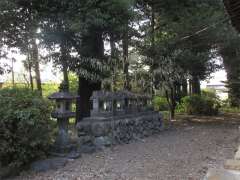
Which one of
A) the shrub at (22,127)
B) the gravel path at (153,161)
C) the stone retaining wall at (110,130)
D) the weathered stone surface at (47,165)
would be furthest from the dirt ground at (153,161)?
the shrub at (22,127)

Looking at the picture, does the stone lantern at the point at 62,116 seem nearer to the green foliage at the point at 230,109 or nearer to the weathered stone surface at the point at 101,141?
the weathered stone surface at the point at 101,141

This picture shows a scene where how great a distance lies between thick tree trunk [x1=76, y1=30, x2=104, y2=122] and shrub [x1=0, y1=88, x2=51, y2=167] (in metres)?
3.83

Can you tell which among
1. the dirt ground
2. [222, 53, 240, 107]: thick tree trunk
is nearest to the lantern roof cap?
the dirt ground

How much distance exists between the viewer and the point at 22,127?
4.93 meters

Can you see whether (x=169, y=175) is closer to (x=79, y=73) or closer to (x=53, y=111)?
(x=53, y=111)

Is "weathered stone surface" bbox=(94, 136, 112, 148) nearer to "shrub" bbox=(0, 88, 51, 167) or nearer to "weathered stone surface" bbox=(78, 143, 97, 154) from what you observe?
"weathered stone surface" bbox=(78, 143, 97, 154)

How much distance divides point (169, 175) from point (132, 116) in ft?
12.0

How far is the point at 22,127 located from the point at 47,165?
84 cm

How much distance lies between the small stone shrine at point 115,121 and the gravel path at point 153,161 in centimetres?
33

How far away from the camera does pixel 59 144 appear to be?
5859 mm

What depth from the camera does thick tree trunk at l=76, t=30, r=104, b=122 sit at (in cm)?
891

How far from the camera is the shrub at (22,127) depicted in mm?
4855

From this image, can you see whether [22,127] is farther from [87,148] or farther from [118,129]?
[118,129]

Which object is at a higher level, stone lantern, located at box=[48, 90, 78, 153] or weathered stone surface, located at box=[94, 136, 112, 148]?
stone lantern, located at box=[48, 90, 78, 153]
